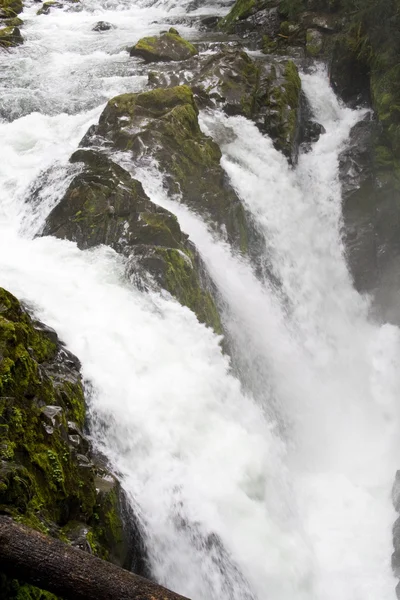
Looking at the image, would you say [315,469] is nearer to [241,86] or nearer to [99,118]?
[99,118]

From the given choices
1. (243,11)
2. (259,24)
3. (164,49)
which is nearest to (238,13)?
(243,11)

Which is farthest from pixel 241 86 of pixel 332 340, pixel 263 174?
pixel 332 340

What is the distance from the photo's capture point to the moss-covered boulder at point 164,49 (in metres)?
19.3

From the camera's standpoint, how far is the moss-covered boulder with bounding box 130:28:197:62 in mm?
19312

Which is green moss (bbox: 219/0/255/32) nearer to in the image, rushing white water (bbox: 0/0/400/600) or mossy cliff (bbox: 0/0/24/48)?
rushing white water (bbox: 0/0/400/600)

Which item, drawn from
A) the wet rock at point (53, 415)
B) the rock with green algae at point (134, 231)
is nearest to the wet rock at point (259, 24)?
the rock with green algae at point (134, 231)

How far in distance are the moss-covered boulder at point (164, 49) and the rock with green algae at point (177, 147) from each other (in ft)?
19.1

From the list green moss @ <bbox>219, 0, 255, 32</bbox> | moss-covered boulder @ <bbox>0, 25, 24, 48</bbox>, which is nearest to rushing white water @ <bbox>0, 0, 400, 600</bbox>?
moss-covered boulder @ <bbox>0, 25, 24, 48</bbox>

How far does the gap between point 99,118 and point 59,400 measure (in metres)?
9.82

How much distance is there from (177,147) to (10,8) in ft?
53.8

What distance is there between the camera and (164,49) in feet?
64.1

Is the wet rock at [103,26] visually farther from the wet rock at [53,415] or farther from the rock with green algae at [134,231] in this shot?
the wet rock at [53,415]

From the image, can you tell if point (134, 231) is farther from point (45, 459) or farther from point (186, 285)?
point (45, 459)

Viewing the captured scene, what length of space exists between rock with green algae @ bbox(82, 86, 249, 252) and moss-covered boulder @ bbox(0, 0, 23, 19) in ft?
42.0
